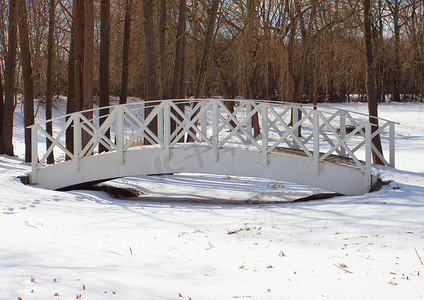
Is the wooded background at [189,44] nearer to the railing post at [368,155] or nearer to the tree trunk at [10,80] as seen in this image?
the tree trunk at [10,80]

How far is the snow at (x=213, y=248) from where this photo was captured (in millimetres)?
4047

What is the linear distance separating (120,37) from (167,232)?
46.5 ft

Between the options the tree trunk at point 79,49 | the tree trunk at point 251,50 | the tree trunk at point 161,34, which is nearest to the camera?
the tree trunk at point 79,49

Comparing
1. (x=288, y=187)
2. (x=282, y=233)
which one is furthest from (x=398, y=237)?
(x=288, y=187)

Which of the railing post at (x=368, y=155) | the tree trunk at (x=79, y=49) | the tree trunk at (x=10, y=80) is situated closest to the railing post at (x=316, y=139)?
the railing post at (x=368, y=155)

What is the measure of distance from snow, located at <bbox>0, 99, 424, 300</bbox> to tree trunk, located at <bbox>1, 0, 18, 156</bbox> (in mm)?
6190

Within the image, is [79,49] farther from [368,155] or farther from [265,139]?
[368,155]

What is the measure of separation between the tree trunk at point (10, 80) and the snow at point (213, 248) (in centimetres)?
619

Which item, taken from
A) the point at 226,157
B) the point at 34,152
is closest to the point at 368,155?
the point at 226,157

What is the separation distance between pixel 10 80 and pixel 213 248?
11.0 metres

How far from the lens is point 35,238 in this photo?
228 inches

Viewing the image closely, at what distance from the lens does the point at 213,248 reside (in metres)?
5.45

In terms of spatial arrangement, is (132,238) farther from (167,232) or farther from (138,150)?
(138,150)

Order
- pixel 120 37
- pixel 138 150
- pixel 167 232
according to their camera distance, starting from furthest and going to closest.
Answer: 1. pixel 120 37
2. pixel 138 150
3. pixel 167 232
